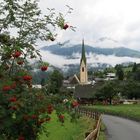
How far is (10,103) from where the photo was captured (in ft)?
26.7

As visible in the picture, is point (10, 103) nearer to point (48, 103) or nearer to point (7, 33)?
point (48, 103)

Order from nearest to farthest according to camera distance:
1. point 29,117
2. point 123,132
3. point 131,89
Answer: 1. point 29,117
2. point 123,132
3. point 131,89

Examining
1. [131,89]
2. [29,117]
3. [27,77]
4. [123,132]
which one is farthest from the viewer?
[131,89]

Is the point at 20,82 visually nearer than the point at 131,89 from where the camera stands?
Yes

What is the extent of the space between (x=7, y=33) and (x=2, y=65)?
0.98m

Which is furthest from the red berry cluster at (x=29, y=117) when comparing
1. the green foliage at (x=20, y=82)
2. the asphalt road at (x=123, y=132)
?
the asphalt road at (x=123, y=132)

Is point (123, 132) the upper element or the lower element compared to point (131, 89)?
lower

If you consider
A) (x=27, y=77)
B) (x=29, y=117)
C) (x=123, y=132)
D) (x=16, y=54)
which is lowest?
(x=123, y=132)

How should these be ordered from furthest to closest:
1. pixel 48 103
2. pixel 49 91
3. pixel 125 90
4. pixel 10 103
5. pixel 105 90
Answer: pixel 125 90 < pixel 105 90 < pixel 49 91 < pixel 48 103 < pixel 10 103

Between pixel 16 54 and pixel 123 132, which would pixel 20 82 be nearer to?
pixel 16 54

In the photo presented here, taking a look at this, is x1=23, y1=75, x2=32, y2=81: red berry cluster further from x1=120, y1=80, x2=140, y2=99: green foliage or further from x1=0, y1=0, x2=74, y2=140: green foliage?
x1=120, y1=80, x2=140, y2=99: green foliage

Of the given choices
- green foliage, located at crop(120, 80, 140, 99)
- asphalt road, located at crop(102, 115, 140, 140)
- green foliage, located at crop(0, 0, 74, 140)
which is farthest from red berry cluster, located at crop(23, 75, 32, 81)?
green foliage, located at crop(120, 80, 140, 99)

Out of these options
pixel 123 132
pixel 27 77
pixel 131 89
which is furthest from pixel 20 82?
pixel 131 89

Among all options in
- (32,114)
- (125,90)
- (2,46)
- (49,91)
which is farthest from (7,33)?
(125,90)
